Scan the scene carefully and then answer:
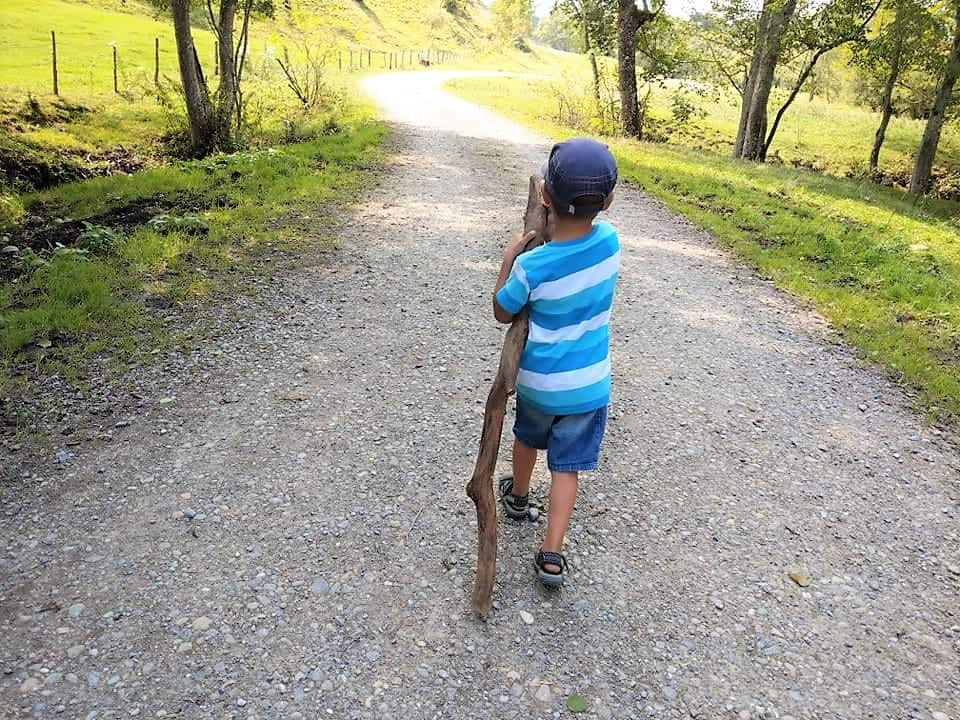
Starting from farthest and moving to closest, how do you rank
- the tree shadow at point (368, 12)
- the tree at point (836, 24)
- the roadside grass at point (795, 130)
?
the tree shadow at point (368, 12), the roadside grass at point (795, 130), the tree at point (836, 24)

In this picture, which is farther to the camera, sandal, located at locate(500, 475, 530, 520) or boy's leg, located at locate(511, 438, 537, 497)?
sandal, located at locate(500, 475, 530, 520)

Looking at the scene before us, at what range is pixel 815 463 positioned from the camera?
4.31 meters

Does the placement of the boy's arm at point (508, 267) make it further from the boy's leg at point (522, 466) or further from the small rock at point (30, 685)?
the small rock at point (30, 685)

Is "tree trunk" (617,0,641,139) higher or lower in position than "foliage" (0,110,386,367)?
higher

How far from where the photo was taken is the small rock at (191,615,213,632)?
2.82 meters

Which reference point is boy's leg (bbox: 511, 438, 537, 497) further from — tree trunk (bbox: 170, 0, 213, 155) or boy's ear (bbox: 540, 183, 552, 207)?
tree trunk (bbox: 170, 0, 213, 155)

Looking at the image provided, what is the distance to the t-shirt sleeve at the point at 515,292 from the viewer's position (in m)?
2.76

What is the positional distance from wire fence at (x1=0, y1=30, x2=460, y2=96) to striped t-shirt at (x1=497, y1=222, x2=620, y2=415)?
14984 millimetres

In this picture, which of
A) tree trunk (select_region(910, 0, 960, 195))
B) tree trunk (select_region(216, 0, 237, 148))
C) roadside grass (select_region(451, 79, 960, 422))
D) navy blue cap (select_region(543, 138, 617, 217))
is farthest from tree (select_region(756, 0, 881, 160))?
navy blue cap (select_region(543, 138, 617, 217))

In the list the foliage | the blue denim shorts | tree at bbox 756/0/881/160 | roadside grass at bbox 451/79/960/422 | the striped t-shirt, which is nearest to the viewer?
the striped t-shirt

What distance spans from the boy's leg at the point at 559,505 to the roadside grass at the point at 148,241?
3.51 meters

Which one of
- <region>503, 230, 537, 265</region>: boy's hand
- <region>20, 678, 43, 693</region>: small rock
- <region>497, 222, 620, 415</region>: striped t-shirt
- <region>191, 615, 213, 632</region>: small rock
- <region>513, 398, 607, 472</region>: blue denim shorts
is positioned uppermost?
<region>503, 230, 537, 265</region>: boy's hand

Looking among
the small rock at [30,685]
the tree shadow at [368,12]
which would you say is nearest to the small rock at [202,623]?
A: the small rock at [30,685]

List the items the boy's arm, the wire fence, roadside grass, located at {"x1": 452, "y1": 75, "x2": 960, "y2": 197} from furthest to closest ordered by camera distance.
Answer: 1. roadside grass, located at {"x1": 452, "y1": 75, "x2": 960, "y2": 197}
2. the wire fence
3. the boy's arm
